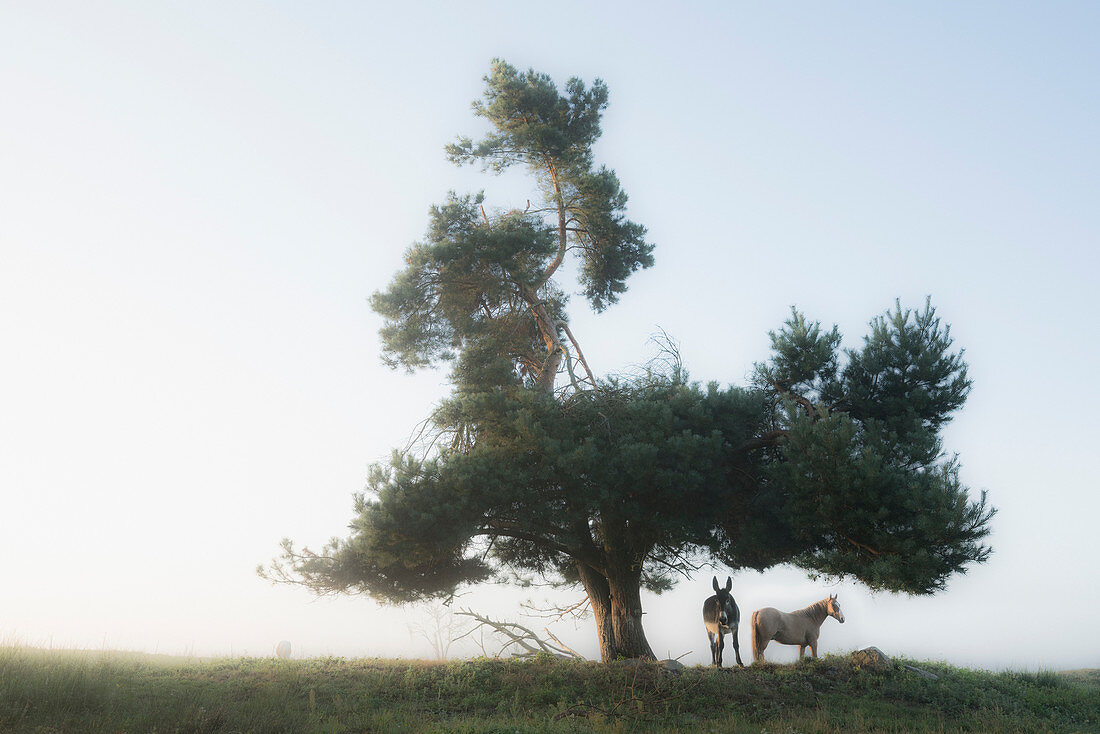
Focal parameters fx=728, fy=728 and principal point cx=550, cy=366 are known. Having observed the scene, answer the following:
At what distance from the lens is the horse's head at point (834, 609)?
15723 millimetres

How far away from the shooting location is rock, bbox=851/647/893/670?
14.3m

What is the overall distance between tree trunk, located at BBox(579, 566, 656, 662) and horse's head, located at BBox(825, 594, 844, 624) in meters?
3.97

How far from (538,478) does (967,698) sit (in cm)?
871

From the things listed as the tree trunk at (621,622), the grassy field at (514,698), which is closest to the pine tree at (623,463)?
the tree trunk at (621,622)

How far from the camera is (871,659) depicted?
1439 cm

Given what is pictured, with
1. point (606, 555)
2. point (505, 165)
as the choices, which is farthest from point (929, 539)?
point (505, 165)

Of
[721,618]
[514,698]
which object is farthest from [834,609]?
[514,698]

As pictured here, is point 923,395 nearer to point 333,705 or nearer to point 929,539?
point 929,539

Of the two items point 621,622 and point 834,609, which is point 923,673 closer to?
point 834,609

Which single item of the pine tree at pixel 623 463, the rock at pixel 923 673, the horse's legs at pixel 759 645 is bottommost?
the rock at pixel 923 673

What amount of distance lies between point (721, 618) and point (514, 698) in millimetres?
5134

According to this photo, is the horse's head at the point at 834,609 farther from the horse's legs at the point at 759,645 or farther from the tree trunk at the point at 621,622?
the tree trunk at the point at 621,622

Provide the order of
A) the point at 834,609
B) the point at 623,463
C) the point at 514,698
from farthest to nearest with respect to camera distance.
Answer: the point at 834,609 → the point at 623,463 → the point at 514,698

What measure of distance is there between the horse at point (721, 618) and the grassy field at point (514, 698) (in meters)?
0.85
